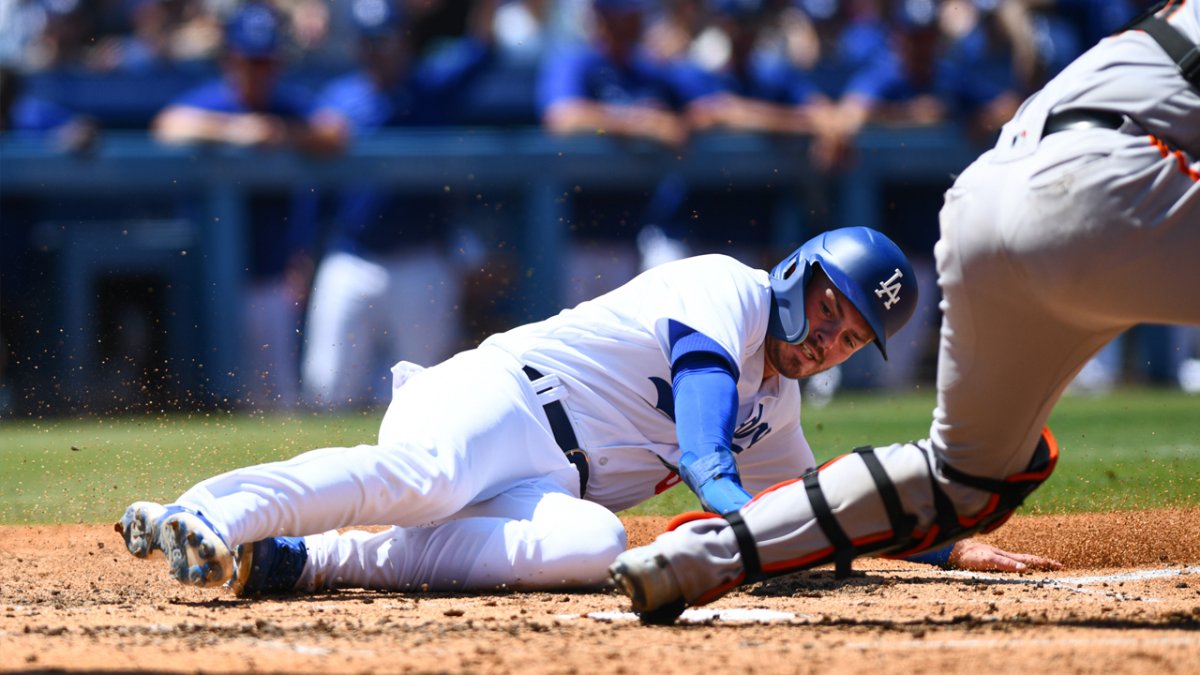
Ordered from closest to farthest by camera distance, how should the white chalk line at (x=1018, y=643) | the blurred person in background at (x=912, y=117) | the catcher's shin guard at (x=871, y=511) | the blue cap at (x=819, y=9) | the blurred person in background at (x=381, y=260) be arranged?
the white chalk line at (x=1018, y=643) → the catcher's shin guard at (x=871, y=511) → the blurred person in background at (x=381, y=260) → the blurred person in background at (x=912, y=117) → the blue cap at (x=819, y=9)

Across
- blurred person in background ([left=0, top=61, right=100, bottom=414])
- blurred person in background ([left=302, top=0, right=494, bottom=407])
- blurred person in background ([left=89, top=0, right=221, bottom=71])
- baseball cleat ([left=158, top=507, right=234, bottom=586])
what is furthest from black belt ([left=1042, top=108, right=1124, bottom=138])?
blurred person in background ([left=89, top=0, right=221, bottom=71])

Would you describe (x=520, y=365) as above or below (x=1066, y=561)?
above

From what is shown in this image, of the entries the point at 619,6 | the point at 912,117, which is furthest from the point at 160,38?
the point at 912,117

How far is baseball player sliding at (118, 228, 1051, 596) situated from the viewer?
11.7 ft

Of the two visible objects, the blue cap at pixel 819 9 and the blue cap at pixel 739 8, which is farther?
the blue cap at pixel 819 9

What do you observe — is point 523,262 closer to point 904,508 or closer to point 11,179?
point 11,179

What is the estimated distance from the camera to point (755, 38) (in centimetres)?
1059

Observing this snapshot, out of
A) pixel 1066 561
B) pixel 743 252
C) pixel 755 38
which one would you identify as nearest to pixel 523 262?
pixel 743 252

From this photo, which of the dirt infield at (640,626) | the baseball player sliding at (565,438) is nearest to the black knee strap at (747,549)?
the dirt infield at (640,626)

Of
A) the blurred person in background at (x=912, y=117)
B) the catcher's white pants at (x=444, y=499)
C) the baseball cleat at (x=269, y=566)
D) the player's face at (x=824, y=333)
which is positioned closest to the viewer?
the catcher's white pants at (x=444, y=499)

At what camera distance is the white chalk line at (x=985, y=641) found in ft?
11.1

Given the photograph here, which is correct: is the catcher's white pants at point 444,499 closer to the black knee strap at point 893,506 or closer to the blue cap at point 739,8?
the black knee strap at point 893,506

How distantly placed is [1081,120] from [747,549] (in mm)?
1085

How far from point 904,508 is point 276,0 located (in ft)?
30.9
